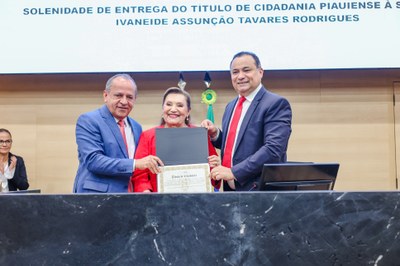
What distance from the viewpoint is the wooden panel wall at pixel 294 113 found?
443cm

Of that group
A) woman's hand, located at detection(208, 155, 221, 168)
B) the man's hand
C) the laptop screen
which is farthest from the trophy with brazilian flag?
the laptop screen

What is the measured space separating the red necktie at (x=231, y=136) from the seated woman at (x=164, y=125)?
10 centimetres

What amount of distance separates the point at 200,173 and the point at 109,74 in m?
2.42

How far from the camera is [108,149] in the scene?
259 centimetres

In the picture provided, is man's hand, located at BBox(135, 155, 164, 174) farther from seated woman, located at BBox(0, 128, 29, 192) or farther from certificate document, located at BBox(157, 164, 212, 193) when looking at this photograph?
seated woman, located at BBox(0, 128, 29, 192)

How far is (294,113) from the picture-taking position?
14.8 ft

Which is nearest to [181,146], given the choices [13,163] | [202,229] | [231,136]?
[231,136]

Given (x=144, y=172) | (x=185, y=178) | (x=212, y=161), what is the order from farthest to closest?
(x=144, y=172)
(x=212, y=161)
(x=185, y=178)

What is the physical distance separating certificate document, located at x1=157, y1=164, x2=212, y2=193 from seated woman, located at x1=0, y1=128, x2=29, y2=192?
263 centimetres

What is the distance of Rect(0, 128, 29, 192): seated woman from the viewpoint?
4410mm

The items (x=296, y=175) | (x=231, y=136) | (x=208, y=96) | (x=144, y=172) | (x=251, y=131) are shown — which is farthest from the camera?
(x=208, y=96)

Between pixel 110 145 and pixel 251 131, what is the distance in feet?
2.58

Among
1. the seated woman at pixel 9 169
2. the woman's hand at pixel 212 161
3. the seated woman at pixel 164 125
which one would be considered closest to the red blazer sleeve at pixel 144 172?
the seated woman at pixel 164 125

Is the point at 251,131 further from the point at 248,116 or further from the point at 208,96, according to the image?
the point at 208,96
